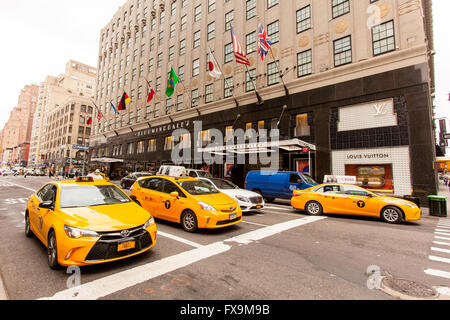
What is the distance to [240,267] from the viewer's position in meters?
3.94

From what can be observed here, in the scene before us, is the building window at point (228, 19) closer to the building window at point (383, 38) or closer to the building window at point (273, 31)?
the building window at point (273, 31)

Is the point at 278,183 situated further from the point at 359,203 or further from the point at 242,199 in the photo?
the point at 359,203

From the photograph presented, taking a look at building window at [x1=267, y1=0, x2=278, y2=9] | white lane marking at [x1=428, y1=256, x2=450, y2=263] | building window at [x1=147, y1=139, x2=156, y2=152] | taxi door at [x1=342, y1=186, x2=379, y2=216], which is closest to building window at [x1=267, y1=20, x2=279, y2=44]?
building window at [x1=267, y1=0, x2=278, y2=9]

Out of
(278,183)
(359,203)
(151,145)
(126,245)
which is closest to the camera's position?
(126,245)

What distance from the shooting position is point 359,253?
4883 millimetres

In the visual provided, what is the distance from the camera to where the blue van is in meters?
12.3

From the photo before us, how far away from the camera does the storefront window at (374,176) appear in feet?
45.3

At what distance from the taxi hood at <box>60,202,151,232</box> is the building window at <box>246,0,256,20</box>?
78.5ft

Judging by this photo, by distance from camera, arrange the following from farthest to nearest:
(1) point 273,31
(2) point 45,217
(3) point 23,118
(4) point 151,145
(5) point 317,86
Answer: (3) point 23,118 < (4) point 151,145 < (1) point 273,31 < (5) point 317,86 < (2) point 45,217

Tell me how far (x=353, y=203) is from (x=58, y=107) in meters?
91.7

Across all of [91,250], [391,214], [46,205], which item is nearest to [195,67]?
[391,214]

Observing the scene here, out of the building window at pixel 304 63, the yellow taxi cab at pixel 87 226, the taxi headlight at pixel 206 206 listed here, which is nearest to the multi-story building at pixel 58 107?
the building window at pixel 304 63

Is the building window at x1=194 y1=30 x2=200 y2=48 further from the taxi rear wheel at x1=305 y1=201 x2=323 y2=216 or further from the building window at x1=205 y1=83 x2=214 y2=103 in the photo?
the taxi rear wheel at x1=305 y1=201 x2=323 y2=216
